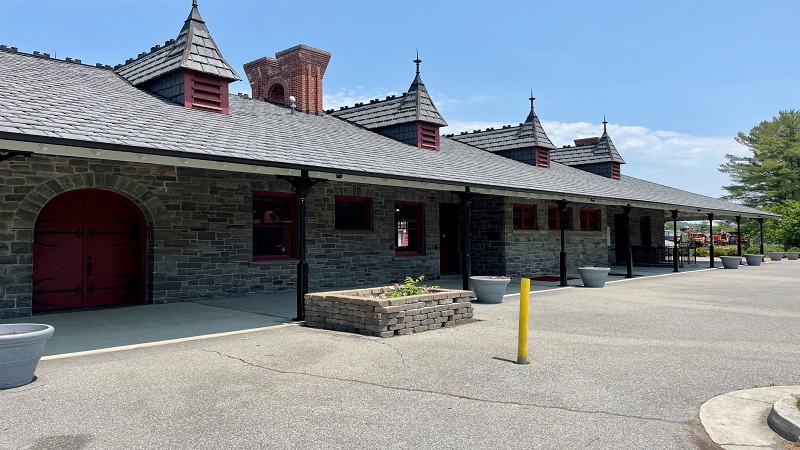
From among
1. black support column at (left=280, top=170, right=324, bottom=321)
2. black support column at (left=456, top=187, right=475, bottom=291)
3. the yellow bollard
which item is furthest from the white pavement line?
black support column at (left=456, top=187, right=475, bottom=291)

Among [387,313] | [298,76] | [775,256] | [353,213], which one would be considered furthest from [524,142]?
[775,256]

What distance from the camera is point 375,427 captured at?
13.6 feet

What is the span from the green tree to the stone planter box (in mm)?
48263

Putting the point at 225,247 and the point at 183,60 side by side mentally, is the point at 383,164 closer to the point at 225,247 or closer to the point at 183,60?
the point at 225,247

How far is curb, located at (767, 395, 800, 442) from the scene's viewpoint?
3.86 metres

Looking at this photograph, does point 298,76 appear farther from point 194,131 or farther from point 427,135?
point 194,131

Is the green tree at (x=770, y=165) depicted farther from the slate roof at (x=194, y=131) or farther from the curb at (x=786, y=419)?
the curb at (x=786, y=419)

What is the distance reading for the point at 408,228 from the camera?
53.4 feet

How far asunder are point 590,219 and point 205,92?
50.1ft

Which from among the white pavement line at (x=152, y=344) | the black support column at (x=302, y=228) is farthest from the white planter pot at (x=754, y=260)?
the white pavement line at (x=152, y=344)

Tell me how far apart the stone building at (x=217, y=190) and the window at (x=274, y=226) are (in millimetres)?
35

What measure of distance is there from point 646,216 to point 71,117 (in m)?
25.2

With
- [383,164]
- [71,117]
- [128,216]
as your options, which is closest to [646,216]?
[383,164]

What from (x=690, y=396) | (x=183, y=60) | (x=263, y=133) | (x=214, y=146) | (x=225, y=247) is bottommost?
(x=690, y=396)
